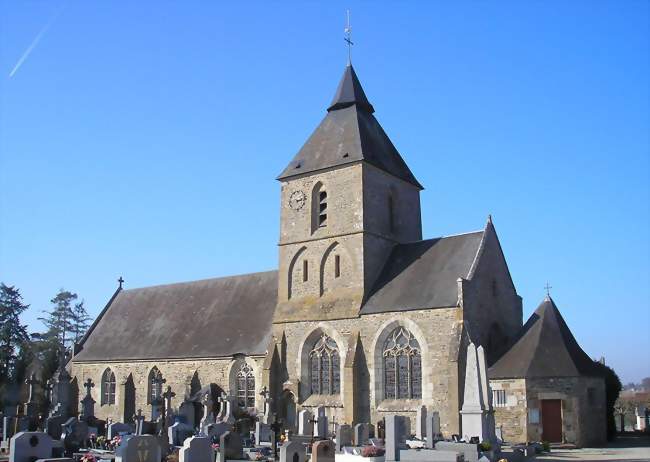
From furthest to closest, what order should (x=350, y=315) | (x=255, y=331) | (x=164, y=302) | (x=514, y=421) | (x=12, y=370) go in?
1. (x=12, y=370)
2. (x=164, y=302)
3. (x=255, y=331)
4. (x=350, y=315)
5. (x=514, y=421)

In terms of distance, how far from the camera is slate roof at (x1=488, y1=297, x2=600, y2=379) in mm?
27594

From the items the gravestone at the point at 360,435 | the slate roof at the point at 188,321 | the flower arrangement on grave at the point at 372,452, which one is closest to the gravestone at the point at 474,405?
the flower arrangement on grave at the point at 372,452

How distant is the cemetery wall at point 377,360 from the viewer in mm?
28152

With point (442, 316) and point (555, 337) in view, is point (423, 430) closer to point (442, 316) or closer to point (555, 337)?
point (442, 316)

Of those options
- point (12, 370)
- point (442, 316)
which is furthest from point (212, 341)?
point (12, 370)

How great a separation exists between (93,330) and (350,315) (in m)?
21.4

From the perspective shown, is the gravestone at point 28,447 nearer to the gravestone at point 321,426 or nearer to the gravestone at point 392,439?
the gravestone at point 392,439

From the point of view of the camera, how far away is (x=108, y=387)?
4197 centimetres

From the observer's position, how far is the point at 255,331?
3662cm

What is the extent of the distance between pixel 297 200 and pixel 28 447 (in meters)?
20.9

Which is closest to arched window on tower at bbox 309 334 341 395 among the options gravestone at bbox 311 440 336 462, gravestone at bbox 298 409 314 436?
gravestone at bbox 298 409 314 436

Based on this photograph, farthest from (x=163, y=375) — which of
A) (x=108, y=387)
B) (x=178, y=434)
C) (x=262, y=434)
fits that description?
(x=178, y=434)

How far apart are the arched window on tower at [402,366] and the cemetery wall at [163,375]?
23.7 feet

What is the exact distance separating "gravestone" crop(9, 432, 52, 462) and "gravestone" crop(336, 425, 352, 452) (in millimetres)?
9329
